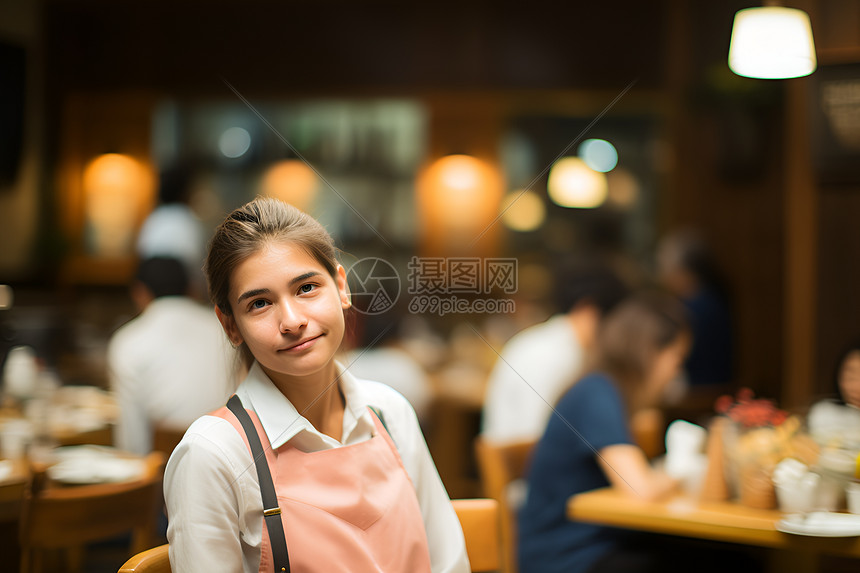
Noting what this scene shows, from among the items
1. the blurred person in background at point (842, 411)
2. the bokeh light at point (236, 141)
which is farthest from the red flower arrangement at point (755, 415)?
the bokeh light at point (236, 141)

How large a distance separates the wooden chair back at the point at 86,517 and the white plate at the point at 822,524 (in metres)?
0.87

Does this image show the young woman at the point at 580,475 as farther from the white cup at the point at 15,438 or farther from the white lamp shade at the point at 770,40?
the white cup at the point at 15,438

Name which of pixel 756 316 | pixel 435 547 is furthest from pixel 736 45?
pixel 756 316

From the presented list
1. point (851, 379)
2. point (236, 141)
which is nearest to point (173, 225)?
point (236, 141)

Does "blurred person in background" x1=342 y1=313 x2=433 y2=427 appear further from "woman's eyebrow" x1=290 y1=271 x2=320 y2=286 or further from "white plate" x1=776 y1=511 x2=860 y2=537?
"white plate" x1=776 y1=511 x2=860 y2=537

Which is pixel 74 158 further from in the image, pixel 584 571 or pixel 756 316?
pixel 756 316

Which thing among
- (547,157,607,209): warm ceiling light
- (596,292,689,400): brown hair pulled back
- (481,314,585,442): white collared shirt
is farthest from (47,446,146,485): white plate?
(547,157,607,209): warm ceiling light

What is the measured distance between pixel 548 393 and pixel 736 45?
767mm

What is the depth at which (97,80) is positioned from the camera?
163 cm

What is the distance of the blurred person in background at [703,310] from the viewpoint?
2.83 m

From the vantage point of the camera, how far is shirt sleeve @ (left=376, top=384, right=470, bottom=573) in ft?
2.56

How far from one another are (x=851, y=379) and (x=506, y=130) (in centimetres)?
220

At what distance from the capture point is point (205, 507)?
66 centimetres

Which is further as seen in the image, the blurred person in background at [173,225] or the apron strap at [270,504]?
the blurred person in background at [173,225]
